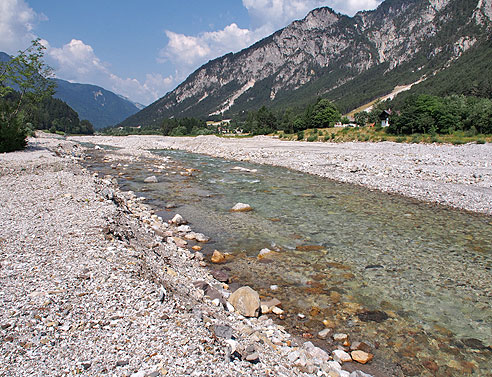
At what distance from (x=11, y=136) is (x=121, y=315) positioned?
2976 centimetres

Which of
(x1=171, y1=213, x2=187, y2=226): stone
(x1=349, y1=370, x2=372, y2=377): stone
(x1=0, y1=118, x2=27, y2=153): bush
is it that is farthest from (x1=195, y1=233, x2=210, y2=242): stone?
(x1=0, y1=118, x2=27, y2=153): bush

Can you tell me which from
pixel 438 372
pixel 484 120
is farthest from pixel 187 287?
pixel 484 120

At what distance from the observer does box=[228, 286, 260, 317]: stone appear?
19.4 feet

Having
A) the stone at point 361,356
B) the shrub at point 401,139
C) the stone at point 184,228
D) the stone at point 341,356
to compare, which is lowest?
the stone at point 361,356

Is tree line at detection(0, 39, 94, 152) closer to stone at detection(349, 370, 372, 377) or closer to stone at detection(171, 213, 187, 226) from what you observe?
stone at detection(171, 213, 187, 226)

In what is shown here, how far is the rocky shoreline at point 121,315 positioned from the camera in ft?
11.6

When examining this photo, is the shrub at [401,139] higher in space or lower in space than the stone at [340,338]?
higher

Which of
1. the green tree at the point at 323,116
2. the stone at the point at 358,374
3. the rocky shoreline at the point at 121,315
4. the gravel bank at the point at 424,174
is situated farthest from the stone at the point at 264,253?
the green tree at the point at 323,116

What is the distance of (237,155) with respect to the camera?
38.5 meters

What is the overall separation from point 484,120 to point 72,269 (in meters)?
53.6

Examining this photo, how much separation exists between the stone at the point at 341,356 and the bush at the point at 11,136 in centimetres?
3083

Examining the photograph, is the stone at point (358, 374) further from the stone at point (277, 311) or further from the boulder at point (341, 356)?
the stone at point (277, 311)

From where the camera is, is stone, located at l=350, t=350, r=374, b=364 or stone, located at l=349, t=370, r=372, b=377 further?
stone, located at l=350, t=350, r=374, b=364

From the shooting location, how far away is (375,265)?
8.27 m
